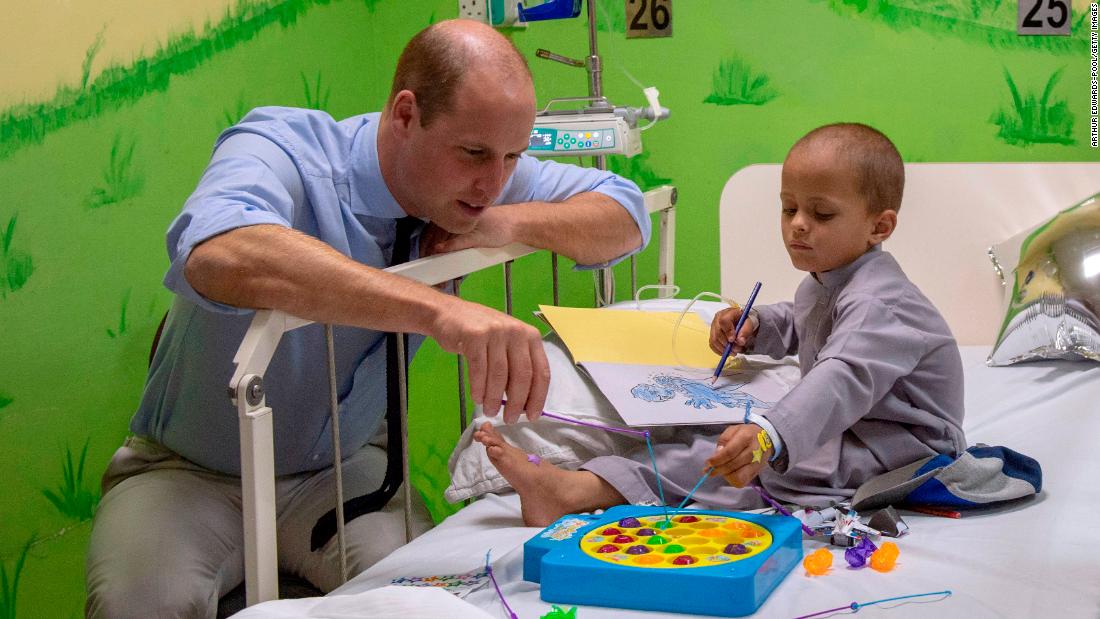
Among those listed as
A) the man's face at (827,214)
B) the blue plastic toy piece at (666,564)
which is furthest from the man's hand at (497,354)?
the man's face at (827,214)

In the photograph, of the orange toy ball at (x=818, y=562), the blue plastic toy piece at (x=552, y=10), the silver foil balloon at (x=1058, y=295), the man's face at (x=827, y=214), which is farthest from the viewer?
the blue plastic toy piece at (x=552, y=10)

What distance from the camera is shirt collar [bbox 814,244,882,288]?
169cm

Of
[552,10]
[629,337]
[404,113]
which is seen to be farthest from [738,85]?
[404,113]

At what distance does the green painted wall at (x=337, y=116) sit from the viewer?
2113 millimetres

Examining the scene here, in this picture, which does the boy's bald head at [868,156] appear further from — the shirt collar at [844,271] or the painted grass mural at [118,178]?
the painted grass mural at [118,178]

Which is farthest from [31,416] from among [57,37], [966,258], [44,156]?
[966,258]

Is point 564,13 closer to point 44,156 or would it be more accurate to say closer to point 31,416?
point 44,156

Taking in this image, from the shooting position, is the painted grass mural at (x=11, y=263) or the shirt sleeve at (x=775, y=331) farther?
the painted grass mural at (x=11, y=263)

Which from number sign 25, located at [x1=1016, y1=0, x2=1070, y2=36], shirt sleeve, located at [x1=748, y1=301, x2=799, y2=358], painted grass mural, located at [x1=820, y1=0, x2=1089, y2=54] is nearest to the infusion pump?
shirt sleeve, located at [x1=748, y1=301, x2=799, y2=358]

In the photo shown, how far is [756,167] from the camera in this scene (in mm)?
2852

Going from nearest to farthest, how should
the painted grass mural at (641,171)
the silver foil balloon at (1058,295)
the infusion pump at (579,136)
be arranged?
the silver foil balloon at (1058,295), the infusion pump at (579,136), the painted grass mural at (641,171)

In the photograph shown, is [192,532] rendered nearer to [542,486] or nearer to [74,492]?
[542,486]

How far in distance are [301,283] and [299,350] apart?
0.37 metres

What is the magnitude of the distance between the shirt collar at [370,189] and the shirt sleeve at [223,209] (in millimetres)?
175
